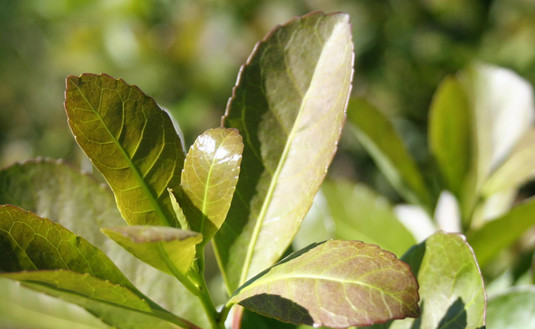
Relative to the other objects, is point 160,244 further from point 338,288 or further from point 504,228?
point 504,228

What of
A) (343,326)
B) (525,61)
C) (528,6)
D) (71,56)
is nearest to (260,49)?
(343,326)

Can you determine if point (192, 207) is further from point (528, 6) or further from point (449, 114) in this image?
point (528, 6)

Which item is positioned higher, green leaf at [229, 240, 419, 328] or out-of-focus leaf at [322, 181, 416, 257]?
out-of-focus leaf at [322, 181, 416, 257]

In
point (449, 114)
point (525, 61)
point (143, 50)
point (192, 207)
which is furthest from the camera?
point (143, 50)

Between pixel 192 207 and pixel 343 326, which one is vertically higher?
pixel 192 207

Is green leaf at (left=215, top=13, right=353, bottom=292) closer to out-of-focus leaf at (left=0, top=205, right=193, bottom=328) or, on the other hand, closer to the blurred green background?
out-of-focus leaf at (left=0, top=205, right=193, bottom=328)

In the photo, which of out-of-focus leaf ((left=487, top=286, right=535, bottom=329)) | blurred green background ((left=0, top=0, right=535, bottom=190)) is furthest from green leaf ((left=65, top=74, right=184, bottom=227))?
blurred green background ((left=0, top=0, right=535, bottom=190))
